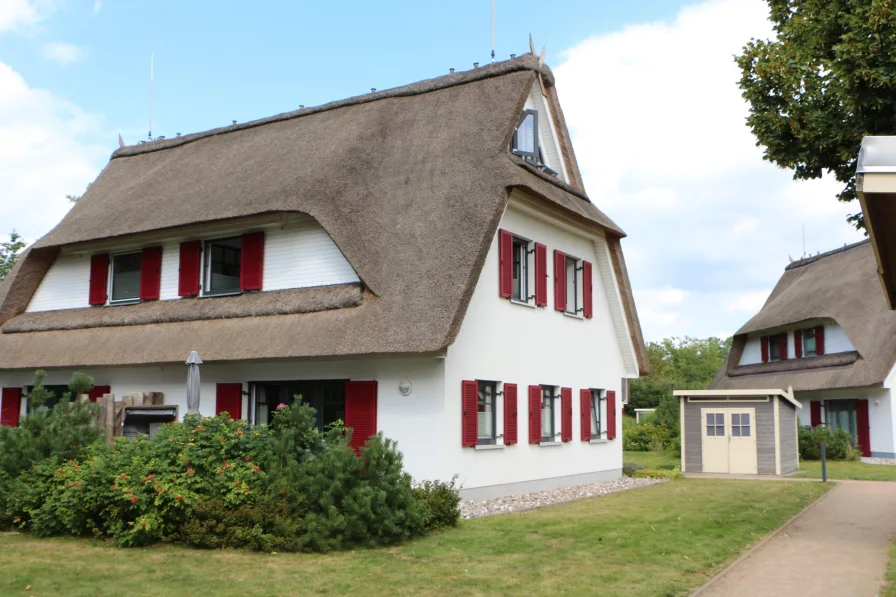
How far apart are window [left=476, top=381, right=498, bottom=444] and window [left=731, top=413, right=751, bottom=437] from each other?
11.6m

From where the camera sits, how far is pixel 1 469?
12922 millimetres

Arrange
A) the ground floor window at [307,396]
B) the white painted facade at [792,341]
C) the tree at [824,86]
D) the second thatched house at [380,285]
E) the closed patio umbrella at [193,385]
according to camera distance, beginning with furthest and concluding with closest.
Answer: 1. the white painted facade at [792,341]
2. the ground floor window at [307,396]
3. the second thatched house at [380,285]
4. the closed patio umbrella at [193,385]
5. the tree at [824,86]

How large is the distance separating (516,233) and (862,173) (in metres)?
12.2

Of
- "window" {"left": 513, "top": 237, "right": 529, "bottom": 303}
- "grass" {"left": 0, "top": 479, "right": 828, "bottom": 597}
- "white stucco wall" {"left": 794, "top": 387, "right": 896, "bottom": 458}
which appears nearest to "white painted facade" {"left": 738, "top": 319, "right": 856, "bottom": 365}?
"white stucco wall" {"left": 794, "top": 387, "right": 896, "bottom": 458}

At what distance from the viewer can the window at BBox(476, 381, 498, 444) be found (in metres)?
16.9

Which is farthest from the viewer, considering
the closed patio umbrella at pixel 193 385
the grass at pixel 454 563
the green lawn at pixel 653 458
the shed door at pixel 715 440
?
the green lawn at pixel 653 458

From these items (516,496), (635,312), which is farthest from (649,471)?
(516,496)

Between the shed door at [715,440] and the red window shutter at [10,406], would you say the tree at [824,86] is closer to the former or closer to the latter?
the shed door at [715,440]

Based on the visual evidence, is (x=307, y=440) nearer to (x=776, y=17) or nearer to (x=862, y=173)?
(x=862, y=173)

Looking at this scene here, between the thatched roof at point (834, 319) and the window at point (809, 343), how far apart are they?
52cm

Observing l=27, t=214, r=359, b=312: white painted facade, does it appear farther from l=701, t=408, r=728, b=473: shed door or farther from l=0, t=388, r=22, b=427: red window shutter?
l=701, t=408, r=728, b=473: shed door

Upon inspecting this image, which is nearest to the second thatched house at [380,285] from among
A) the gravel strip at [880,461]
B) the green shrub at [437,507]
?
the green shrub at [437,507]

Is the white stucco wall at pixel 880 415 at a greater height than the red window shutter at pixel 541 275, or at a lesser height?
lesser

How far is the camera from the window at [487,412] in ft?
55.5
